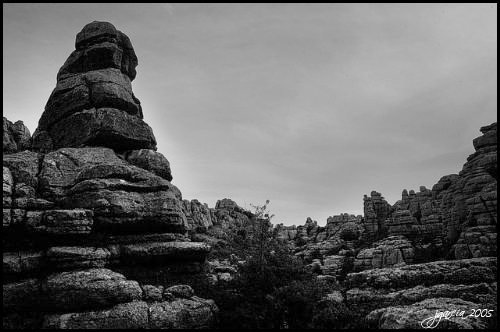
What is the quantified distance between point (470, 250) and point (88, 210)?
234ft

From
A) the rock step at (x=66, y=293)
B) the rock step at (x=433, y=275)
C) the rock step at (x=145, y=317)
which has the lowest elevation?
the rock step at (x=145, y=317)

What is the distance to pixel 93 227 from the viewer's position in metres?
25.4

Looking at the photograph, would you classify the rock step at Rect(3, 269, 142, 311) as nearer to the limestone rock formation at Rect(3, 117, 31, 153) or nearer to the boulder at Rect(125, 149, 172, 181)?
the boulder at Rect(125, 149, 172, 181)

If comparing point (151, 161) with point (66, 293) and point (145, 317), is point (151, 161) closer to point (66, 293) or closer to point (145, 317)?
point (66, 293)

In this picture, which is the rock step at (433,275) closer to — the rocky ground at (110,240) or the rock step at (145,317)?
the rocky ground at (110,240)

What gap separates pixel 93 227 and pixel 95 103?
59.4 feet

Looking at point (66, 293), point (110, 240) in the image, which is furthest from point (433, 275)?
point (110, 240)

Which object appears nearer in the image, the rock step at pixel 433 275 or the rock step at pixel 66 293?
the rock step at pixel 433 275

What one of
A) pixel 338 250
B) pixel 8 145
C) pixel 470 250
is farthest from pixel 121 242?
pixel 338 250

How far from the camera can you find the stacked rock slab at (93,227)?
20.5m

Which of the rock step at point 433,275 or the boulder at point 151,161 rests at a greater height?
the boulder at point 151,161

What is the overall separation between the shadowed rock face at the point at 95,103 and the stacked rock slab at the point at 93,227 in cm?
14

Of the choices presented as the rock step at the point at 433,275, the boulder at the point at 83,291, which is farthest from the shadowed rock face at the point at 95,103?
the rock step at the point at 433,275

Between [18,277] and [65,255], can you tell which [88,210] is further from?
[18,277]
